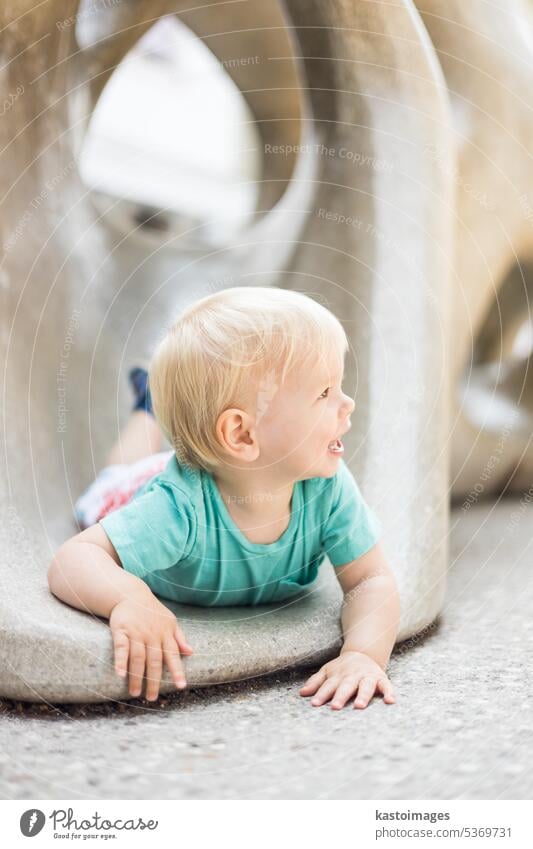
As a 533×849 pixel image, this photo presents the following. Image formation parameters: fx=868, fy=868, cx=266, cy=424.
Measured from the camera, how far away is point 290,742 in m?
0.46

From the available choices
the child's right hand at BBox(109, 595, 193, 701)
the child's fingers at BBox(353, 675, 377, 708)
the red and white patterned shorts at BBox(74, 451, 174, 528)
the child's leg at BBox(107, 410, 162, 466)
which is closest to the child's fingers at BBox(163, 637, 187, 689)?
the child's right hand at BBox(109, 595, 193, 701)

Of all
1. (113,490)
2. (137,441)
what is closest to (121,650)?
(113,490)

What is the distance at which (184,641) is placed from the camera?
0.52 m

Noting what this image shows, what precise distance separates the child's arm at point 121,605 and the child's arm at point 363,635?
0.29 feet

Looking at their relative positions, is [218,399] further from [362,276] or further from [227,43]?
[227,43]

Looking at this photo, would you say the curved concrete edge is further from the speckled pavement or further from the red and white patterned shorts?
the red and white patterned shorts

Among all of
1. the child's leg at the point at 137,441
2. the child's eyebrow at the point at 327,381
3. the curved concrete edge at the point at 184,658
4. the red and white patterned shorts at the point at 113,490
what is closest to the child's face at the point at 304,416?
the child's eyebrow at the point at 327,381

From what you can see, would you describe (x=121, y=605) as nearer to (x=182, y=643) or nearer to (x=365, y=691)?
(x=182, y=643)

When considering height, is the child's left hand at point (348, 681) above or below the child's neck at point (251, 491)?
below

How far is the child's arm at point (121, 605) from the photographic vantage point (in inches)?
19.6

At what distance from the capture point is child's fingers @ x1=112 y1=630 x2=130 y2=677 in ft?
1.61

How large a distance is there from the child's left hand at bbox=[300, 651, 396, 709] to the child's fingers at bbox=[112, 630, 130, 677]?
0.11 metres

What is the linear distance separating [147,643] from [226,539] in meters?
0.10

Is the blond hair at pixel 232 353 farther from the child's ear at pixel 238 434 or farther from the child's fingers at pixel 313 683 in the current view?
the child's fingers at pixel 313 683
